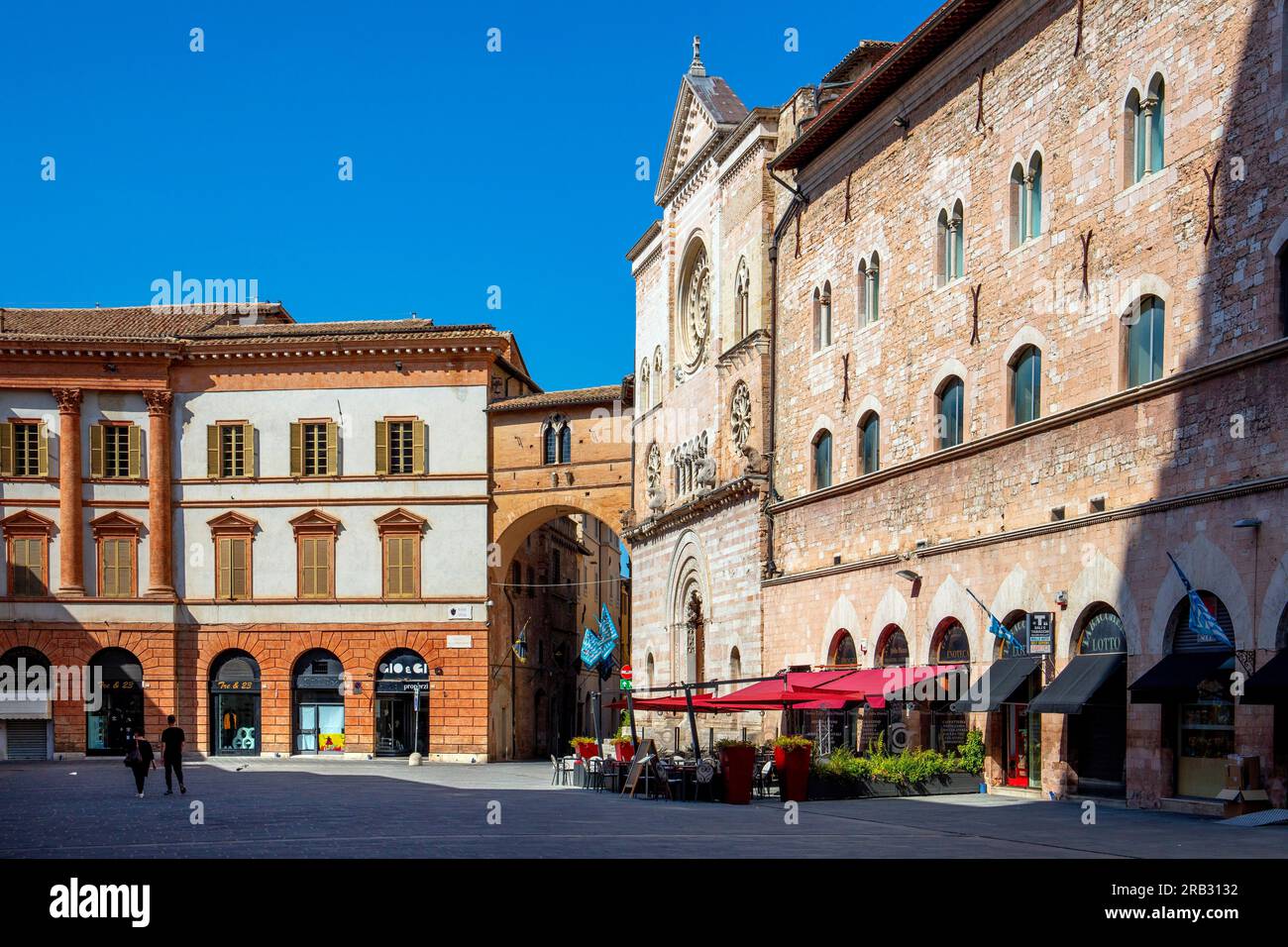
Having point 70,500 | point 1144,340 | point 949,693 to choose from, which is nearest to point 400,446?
point 70,500

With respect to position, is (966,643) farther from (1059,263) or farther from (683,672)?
(683,672)

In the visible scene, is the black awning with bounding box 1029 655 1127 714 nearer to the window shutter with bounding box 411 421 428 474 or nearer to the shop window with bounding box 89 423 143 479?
the window shutter with bounding box 411 421 428 474

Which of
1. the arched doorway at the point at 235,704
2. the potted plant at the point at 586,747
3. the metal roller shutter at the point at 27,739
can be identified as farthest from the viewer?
the arched doorway at the point at 235,704

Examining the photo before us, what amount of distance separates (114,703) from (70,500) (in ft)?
22.2

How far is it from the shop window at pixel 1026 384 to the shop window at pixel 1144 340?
8.60 ft

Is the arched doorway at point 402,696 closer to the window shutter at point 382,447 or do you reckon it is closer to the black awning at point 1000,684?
the window shutter at point 382,447

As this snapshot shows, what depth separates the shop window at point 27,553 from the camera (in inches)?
2165

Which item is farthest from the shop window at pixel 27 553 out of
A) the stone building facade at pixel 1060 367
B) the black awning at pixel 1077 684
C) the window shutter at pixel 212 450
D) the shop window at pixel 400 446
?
the black awning at pixel 1077 684

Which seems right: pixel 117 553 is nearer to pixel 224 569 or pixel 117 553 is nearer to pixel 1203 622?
pixel 224 569

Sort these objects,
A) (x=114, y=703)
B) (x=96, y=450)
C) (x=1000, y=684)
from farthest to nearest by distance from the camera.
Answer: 1. (x=96, y=450)
2. (x=114, y=703)
3. (x=1000, y=684)

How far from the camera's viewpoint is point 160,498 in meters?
55.4

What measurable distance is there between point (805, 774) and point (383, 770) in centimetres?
2008

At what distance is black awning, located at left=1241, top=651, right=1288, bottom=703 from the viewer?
67.5 feet
